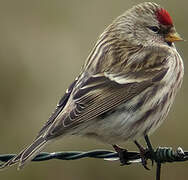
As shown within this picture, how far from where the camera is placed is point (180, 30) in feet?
36.6

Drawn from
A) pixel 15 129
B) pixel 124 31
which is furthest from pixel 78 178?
pixel 124 31

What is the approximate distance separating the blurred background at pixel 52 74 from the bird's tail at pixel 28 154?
9.41 feet

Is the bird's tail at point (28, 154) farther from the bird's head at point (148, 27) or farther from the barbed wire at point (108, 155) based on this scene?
the bird's head at point (148, 27)

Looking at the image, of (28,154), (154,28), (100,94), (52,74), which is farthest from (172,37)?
(52,74)

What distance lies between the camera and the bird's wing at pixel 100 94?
6.77m

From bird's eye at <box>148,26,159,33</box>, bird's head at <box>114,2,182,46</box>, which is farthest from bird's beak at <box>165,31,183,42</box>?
bird's eye at <box>148,26,159,33</box>

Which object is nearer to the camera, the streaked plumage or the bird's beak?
the streaked plumage

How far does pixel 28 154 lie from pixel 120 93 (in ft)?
3.33

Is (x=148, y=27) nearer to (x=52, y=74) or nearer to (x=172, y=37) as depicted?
(x=172, y=37)

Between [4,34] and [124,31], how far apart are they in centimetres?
385

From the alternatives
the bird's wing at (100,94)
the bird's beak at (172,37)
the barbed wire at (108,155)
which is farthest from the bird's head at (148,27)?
the barbed wire at (108,155)

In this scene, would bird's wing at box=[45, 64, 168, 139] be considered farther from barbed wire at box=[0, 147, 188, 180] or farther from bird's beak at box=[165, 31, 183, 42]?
bird's beak at box=[165, 31, 183, 42]

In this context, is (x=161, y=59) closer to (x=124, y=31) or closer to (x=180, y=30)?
(x=124, y=31)

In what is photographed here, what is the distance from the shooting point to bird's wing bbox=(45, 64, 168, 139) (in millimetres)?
6766
